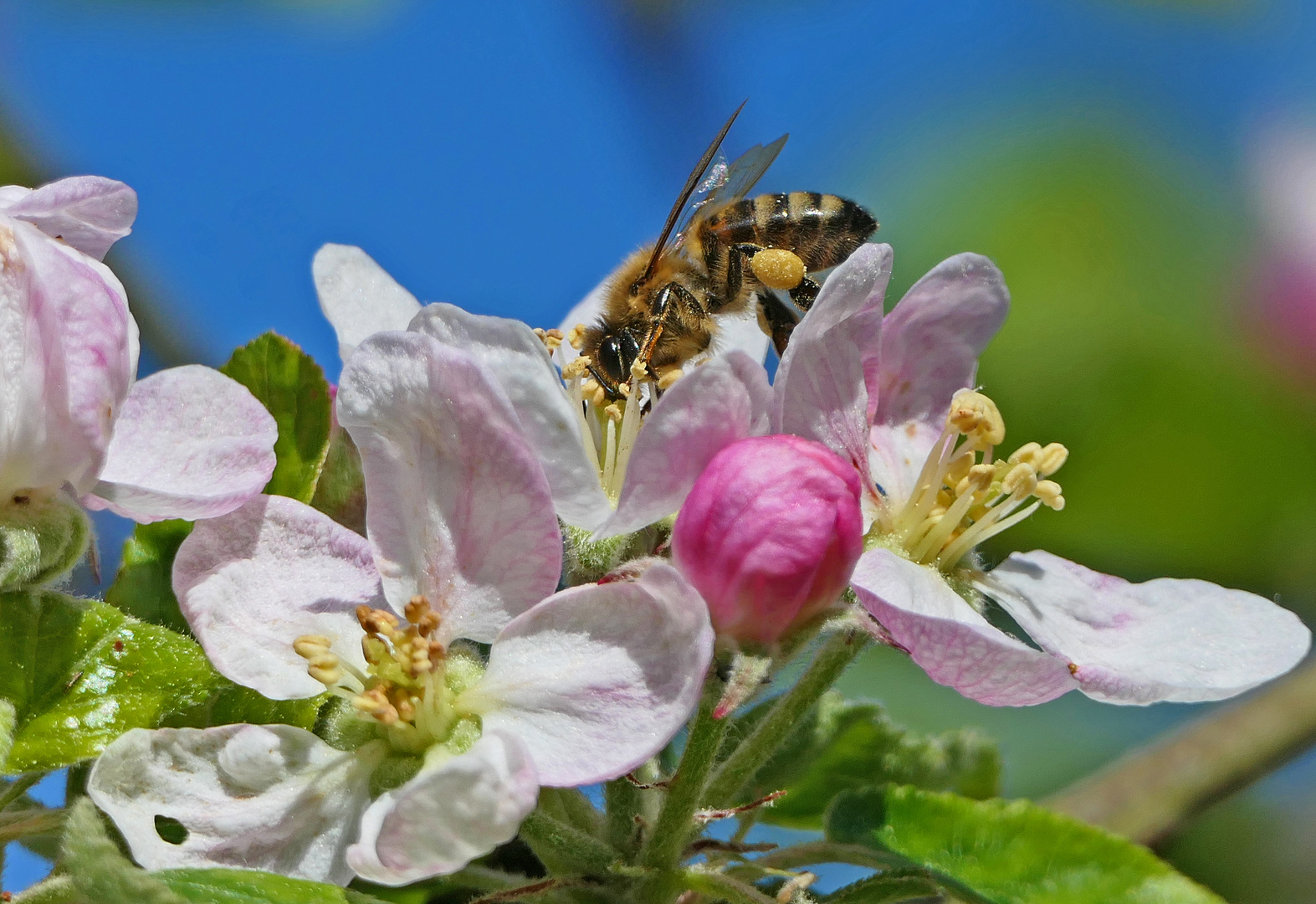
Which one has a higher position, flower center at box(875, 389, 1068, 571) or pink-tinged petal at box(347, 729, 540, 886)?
flower center at box(875, 389, 1068, 571)

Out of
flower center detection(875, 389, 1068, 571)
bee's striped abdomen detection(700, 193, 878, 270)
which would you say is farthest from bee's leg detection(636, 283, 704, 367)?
flower center detection(875, 389, 1068, 571)

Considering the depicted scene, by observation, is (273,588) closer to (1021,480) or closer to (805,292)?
(1021,480)

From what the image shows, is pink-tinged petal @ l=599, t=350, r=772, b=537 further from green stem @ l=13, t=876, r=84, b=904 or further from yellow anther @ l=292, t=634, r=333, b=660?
green stem @ l=13, t=876, r=84, b=904

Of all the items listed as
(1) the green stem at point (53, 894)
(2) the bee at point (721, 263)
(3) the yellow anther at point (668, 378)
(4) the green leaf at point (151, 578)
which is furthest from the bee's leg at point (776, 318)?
(1) the green stem at point (53, 894)

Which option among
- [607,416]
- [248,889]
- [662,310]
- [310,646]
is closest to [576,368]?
[607,416]

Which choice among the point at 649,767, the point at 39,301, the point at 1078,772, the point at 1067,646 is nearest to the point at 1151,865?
the point at 1067,646

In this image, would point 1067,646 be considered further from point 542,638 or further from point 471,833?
point 471,833
